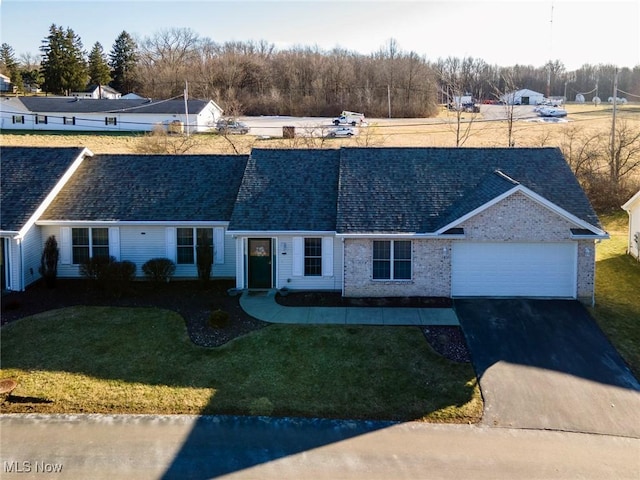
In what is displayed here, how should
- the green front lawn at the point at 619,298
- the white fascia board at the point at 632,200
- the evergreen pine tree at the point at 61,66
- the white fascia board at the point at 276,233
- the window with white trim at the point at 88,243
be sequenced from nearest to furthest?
1. the green front lawn at the point at 619,298
2. the white fascia board at the point at 276,233
3. the window with white trim at the point at 88,243
4. the white fascia board at the point at 632,200
5. the evergreen pine tree at the point at 61,66

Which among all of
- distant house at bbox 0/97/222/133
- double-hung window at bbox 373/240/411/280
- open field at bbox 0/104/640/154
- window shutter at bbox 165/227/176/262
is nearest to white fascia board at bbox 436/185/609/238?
double-hung window at bbox 373/240/411/280

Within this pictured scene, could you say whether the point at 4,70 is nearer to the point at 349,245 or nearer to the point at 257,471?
the point at 349,245

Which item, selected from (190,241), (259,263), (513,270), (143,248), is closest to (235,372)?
(259,263)

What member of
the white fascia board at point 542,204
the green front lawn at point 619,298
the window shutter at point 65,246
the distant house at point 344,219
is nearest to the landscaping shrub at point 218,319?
the distant house at point 344,219

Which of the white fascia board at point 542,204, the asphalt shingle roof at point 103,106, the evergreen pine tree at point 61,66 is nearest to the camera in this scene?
the white fascia board at point 542,204

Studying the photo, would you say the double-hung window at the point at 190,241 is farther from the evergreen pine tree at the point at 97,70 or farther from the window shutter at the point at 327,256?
the evergreen pine tree at the point at 97,70

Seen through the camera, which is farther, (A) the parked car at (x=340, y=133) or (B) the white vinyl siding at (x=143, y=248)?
(A) the parked car at (x=340, y=133)
